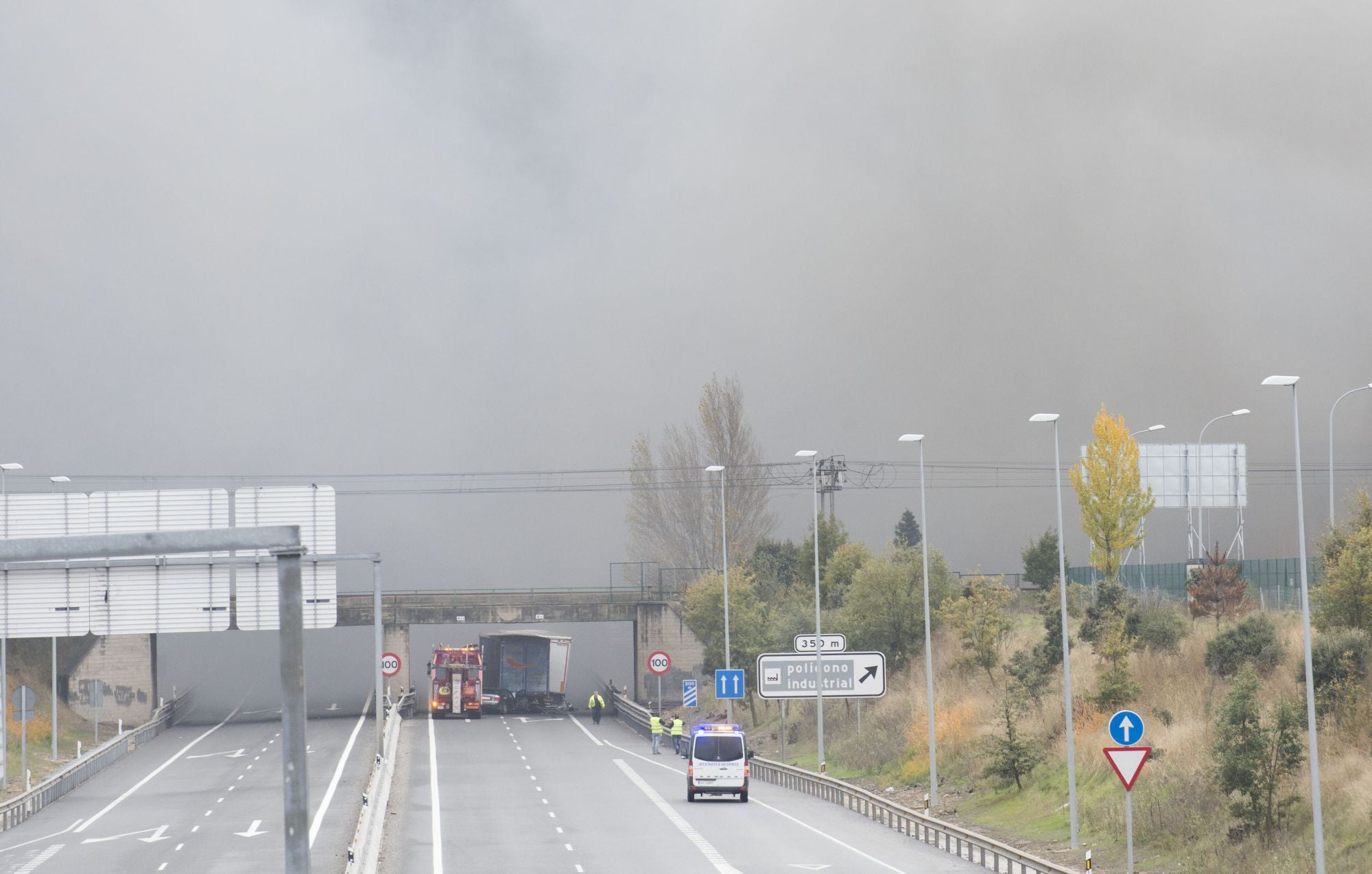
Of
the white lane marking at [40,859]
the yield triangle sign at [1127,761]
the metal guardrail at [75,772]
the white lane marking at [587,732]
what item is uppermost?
the yield triangle sign at [1127,761]

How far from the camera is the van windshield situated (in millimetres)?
41531

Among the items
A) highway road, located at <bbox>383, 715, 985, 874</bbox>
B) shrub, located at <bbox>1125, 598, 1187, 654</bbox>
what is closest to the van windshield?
highway road, located at <bbox>383, 715, 985, 874</bbox>

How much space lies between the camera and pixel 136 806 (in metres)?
43.1

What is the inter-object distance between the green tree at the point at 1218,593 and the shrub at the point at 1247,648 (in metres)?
11.0

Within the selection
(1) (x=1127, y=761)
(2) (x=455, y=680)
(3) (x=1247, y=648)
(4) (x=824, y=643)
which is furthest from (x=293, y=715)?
(2) (x=455, y=680)

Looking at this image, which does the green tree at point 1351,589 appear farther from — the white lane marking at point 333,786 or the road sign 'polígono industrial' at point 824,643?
the white lane marking at point 333,786

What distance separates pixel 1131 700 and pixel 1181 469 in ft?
92.4

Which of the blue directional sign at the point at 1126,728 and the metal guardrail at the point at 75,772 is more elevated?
the blue directional sign at the point at 1126,728

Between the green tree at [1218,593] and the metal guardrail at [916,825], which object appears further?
the green tree at [1218,593]

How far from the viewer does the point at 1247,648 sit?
41.1 metres

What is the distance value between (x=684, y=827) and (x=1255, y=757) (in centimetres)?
1411

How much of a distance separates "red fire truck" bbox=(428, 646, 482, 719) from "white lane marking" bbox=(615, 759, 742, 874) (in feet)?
74.8

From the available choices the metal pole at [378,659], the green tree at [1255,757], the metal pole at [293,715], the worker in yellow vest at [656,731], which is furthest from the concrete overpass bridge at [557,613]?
the metal pole at [293,715]

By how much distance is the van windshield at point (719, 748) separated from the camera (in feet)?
136
